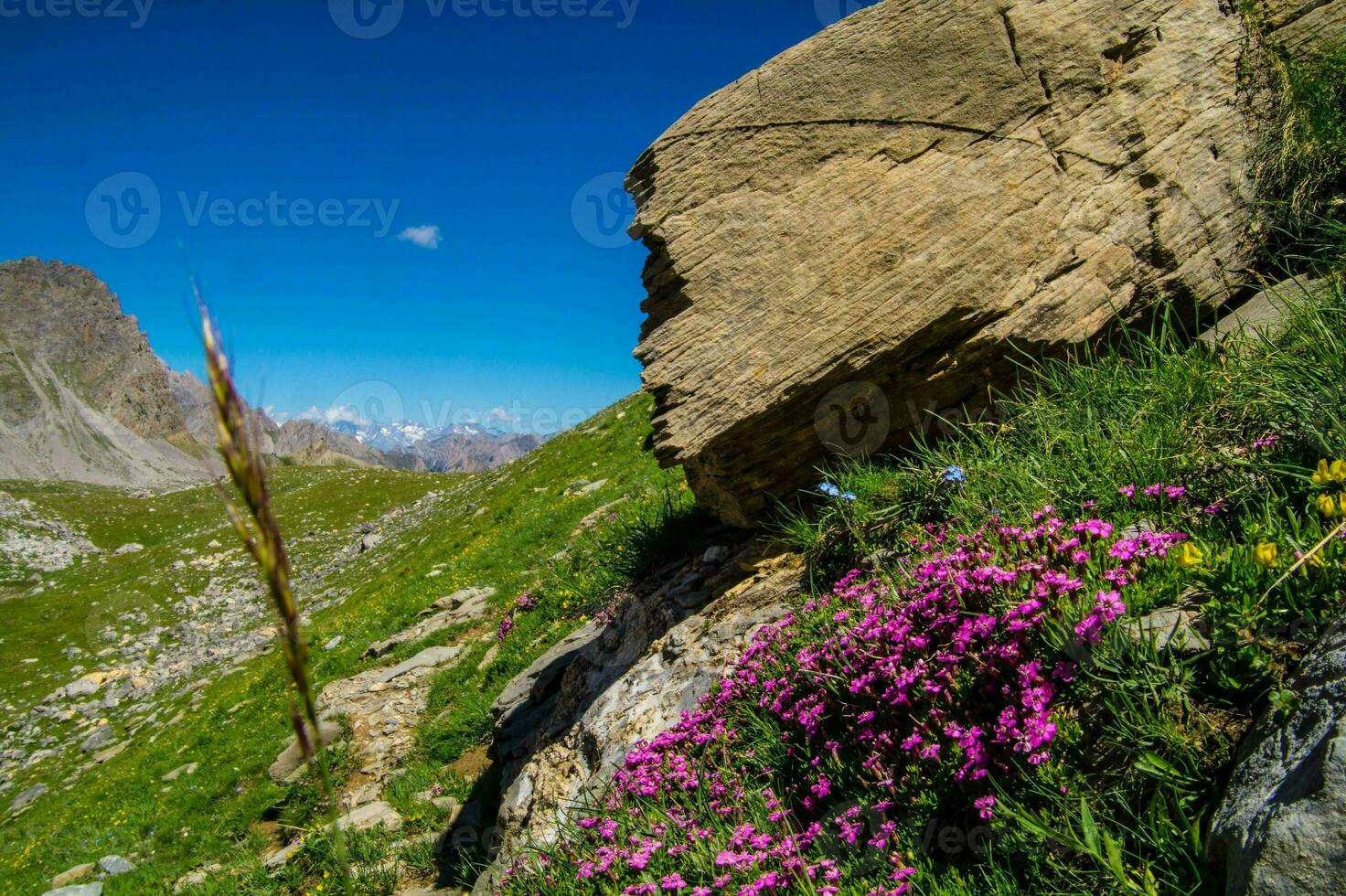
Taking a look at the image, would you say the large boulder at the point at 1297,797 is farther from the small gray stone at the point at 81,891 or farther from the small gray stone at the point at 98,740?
the small gray stone at the point at 98,740

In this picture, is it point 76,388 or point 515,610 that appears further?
point 76,388

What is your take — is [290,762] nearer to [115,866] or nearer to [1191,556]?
[115,866]

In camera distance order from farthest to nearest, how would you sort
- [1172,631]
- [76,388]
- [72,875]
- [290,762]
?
1. [76,388]
2. [290,762]
3. [72,875]
4. [1172,631]

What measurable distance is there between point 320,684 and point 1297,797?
1656cm

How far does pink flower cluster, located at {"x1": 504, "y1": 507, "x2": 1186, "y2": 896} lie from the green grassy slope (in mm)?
5083

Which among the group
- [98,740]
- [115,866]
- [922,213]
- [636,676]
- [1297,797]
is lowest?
[98,740]

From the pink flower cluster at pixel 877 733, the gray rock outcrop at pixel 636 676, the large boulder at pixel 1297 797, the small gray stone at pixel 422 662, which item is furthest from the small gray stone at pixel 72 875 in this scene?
the large boulder at pixel 1297 797

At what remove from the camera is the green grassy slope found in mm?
11172

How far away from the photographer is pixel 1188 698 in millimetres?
3287

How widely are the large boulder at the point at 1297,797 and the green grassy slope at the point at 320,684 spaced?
7689 millimetres

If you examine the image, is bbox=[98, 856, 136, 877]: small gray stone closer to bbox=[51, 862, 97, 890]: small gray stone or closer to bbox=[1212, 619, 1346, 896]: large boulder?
bbox=[51, 862, 97, 890]: small gray stone

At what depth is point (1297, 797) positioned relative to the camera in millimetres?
2518

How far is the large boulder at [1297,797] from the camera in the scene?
2406 millimetres

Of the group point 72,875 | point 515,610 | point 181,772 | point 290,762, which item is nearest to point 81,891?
point 72,875
